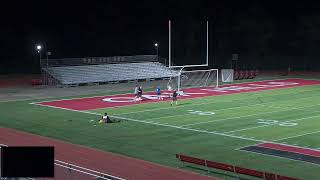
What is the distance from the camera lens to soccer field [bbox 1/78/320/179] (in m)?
17.8

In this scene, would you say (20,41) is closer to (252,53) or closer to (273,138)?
(252,53)

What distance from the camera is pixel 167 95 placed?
34.9m

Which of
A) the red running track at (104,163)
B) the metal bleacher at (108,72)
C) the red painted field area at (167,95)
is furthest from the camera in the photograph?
the metal bleacher at (108,72)

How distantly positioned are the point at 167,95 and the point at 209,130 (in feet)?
41.1

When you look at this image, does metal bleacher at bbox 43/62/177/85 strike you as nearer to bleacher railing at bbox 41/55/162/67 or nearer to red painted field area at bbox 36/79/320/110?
bleacher railing at bbox 41/55/162/67

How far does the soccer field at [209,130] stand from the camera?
58.5 ft

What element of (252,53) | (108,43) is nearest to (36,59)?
(108,43)

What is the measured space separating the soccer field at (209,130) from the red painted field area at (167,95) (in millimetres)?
1242

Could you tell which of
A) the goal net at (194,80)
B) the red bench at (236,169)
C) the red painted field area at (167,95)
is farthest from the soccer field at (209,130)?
the goal net at (194,80)

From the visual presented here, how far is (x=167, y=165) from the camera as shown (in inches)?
661

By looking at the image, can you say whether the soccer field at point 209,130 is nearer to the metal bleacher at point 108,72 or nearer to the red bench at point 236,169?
the red bench at point 236,169

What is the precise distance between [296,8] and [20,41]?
2986 centimetres

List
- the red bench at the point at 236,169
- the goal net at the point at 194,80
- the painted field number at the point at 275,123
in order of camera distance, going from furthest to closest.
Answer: the goal net at the point at 194,80
the painted field number at the point at 275,123
the red bench at the point at 236,169
